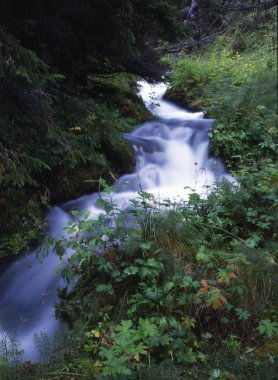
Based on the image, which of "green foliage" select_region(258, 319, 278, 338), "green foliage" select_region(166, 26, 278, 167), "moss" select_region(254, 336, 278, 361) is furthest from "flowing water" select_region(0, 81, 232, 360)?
"moss" select_region(254, 336, 278, 361)

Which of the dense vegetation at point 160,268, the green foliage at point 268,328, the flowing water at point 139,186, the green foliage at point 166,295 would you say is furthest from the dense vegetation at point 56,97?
the green foliage at point 268,328

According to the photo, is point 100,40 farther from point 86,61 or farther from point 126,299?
point 126,299

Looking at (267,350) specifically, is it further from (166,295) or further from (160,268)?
(160,268)

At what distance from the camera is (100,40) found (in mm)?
6418

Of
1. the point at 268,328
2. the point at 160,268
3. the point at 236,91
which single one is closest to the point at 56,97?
the point at 236,91

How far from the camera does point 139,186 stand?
6840 mm

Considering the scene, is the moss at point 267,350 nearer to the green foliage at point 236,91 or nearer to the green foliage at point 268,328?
the green foliage at point 268,328

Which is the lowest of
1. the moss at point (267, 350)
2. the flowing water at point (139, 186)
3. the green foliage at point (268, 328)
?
the flowing water at point (139, 186)

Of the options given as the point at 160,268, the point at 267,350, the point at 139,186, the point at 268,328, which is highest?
the point at 160,268

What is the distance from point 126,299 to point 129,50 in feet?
14.0

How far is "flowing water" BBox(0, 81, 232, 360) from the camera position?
4203mm

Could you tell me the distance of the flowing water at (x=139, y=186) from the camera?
13.8 feet

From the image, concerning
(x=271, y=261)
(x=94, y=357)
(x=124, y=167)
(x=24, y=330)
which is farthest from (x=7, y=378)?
(x=124, y=167)

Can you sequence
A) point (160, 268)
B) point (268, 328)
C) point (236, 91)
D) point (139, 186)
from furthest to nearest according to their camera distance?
point (139, 186), point (236, 91), point (160, 268), point (268, 328)
